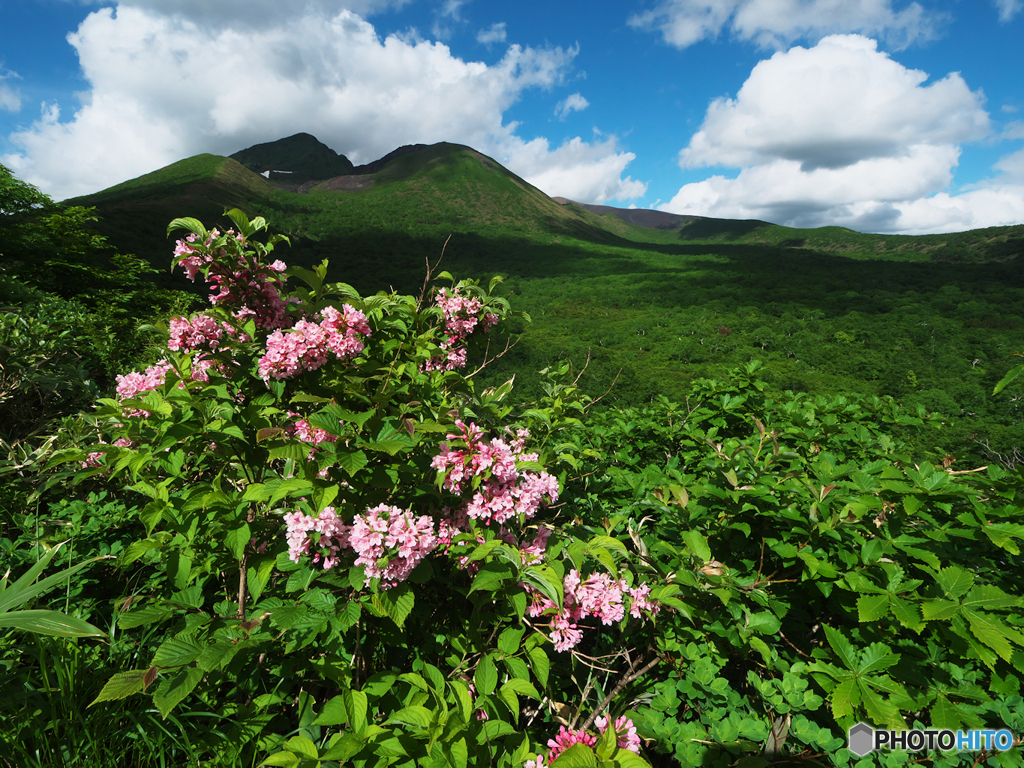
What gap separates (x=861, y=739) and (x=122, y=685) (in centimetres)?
199

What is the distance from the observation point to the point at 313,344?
4.98 feet

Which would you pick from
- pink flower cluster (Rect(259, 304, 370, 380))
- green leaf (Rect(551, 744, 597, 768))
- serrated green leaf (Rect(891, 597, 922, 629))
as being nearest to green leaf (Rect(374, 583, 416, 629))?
green leaf (Rect(551, 744, 597, 768))

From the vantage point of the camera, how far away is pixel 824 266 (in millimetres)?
31844

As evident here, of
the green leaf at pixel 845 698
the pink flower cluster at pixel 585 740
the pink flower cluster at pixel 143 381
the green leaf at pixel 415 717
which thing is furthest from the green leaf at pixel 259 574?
the green leaf at pixel 845 698

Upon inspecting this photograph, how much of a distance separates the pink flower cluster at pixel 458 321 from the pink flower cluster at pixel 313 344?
64cm

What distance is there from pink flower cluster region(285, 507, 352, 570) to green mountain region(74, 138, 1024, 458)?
4.28ft

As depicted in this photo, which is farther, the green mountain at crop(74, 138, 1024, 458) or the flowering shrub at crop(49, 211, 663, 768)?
the green mountain at crop(74, 138, 1024, 458)

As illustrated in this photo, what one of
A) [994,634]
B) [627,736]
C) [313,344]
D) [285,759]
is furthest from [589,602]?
[313,344]

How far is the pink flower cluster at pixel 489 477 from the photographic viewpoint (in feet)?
4.60

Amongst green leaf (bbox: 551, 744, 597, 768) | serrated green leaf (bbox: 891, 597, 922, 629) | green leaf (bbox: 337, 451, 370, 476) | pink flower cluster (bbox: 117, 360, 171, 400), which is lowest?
green leaf (bbox: 551, 744, 597, 768)

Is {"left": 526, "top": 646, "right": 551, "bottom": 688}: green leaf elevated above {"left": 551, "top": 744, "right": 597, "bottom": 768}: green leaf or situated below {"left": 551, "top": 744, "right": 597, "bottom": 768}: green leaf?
below

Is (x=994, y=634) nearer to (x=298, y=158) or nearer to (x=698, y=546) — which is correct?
(x=698, y=546)

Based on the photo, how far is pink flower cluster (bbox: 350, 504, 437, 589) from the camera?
123 centimetres

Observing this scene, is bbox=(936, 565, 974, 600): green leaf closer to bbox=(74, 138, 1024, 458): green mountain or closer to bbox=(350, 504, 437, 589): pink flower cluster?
bbox=(74, 138, 1024, 458): green mountain
